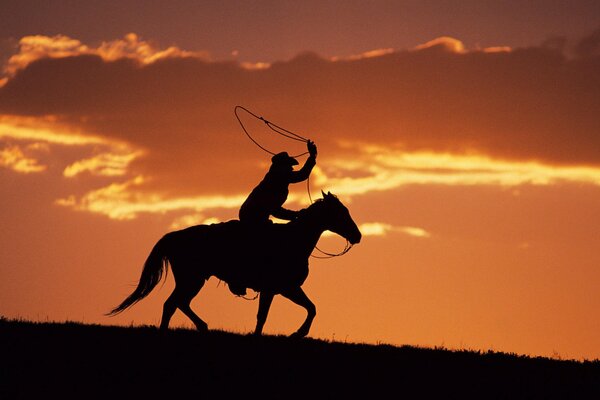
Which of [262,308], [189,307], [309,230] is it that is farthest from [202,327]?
[309,230]

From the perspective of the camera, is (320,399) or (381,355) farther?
(381,355)

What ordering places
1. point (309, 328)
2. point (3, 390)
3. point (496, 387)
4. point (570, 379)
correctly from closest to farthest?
point (3, 390) → point (496, 387) → point (570, 379) → point (309, 328)

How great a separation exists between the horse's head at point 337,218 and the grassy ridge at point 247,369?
2.49 metres

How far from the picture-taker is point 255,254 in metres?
20.0

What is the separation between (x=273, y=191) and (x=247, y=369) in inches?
195

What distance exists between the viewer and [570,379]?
17.4 m

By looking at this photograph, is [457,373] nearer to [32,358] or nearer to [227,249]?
[227,249]

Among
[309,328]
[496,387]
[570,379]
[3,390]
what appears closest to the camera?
[3,390]

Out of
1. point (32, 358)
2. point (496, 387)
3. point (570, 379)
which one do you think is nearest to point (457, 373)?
point (496, 387)

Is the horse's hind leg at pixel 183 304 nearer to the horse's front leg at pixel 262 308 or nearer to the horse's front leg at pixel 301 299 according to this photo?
the horse's front leg at pixel 262 308

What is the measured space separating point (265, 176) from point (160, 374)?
5845mm

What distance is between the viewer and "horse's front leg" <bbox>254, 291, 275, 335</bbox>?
63.6ft

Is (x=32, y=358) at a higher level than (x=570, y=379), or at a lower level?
lower

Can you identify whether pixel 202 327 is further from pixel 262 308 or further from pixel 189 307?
pixel 262 308
